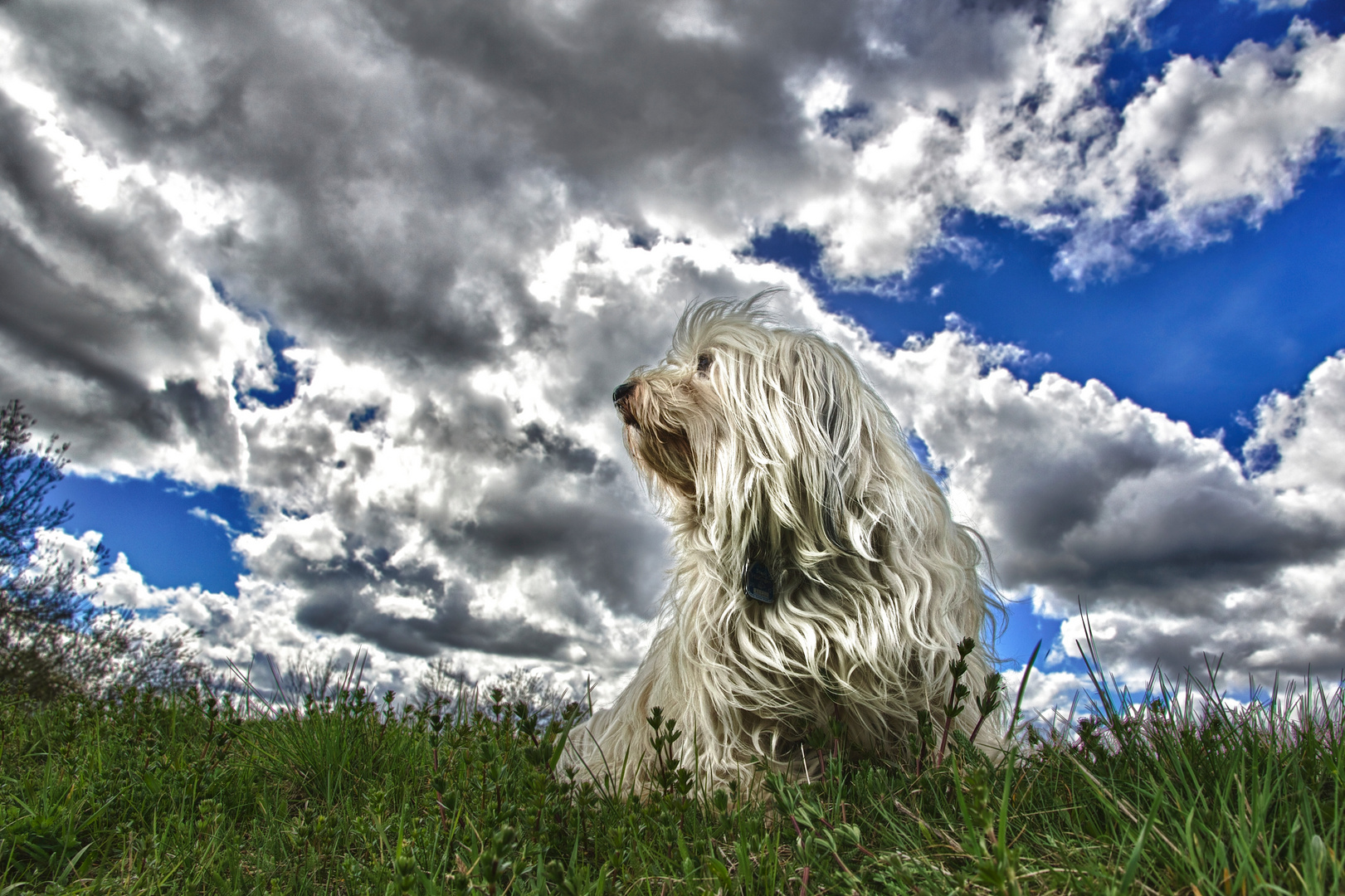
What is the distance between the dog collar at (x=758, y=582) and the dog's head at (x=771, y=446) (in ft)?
0.14

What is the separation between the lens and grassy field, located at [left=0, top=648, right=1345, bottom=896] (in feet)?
5.84

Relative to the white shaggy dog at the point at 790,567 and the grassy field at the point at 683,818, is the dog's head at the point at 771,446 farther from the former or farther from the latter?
the grassy field at the point at 683,818

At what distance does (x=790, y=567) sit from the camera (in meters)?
3.67

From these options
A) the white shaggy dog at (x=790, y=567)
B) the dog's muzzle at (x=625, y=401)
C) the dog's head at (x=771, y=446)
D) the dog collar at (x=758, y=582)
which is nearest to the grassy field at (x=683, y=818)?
the white shaggy dog at (x=790, y=567)

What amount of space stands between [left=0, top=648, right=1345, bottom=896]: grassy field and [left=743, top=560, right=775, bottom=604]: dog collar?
0.71 meters

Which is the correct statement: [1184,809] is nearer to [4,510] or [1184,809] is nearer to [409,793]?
[409,793]

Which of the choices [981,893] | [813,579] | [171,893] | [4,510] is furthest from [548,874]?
[4,510]

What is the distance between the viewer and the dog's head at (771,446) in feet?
11.9

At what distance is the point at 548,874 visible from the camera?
6.03ft

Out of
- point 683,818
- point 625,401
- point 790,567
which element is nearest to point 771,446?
point 790,567

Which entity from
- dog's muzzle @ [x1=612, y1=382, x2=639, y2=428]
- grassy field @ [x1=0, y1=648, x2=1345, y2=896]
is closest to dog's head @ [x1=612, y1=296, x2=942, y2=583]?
dog's muzzle @ [x1=612, y1=382, x2=639, y2=428]

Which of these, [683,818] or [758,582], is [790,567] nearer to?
[758,582]

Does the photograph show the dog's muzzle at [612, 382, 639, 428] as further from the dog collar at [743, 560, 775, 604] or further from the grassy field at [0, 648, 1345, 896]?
the grassy field at [0, 648, 1345, 896]

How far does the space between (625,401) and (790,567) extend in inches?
47.6
